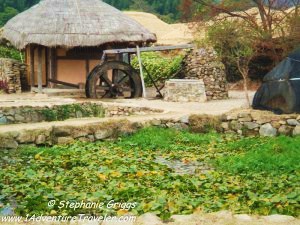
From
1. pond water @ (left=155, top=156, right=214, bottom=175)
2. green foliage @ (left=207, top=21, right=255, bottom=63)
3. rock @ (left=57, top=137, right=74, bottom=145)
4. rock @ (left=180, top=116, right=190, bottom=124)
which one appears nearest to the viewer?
pond water @ (left=155, top=156, right=214, bottom=175)

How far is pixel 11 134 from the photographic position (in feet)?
35.9

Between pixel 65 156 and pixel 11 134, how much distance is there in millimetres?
1557

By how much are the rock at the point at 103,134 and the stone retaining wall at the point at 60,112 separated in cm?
268

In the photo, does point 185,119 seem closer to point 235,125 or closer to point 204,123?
point 204,123

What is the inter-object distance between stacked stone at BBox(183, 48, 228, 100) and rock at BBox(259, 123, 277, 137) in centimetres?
622

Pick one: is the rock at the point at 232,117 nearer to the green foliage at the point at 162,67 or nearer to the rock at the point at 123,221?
the rock at the point at 123,221

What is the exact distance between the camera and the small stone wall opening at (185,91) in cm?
1716

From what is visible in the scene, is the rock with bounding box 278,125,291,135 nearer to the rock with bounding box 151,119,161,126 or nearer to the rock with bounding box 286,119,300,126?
the rock with bounding box 286,119,300,126

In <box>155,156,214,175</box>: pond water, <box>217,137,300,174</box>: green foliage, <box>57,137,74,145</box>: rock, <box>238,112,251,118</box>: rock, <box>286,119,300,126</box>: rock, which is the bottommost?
<box>155,156,214,175</box>: pond water

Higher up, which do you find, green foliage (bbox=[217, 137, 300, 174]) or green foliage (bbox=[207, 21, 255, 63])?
green foliage (bbox=[207, 21, 255, 63])

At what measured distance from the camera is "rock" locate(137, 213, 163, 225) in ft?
18.7

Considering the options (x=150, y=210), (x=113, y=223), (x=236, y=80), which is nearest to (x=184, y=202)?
(x=150, y=210)

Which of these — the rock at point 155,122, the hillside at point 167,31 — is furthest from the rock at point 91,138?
the hillside at point 167,31

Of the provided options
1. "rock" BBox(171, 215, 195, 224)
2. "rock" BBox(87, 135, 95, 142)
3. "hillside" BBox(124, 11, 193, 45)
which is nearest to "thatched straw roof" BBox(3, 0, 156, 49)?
"rock" BBox(87, 135, 95, 142)
